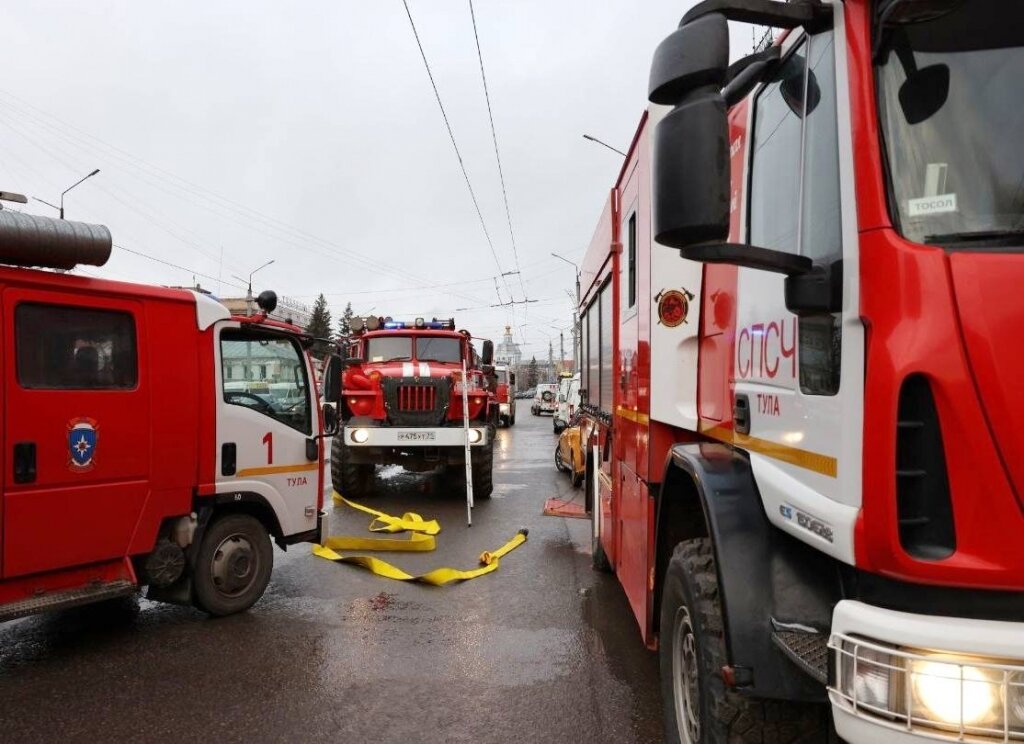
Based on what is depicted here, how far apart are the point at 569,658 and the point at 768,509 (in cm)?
287

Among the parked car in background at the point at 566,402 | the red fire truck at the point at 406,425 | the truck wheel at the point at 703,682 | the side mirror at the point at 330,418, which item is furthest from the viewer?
the parked car in background at the point at 566,402

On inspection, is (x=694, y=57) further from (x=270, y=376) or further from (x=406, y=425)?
(x=406, y=425)

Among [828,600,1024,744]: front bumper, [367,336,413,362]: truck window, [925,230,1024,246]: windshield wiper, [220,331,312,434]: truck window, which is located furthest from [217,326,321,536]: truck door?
[367,336,413,362]: truck window

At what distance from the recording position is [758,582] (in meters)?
2.13

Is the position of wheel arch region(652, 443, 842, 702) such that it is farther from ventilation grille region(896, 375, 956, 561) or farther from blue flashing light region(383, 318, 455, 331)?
blue flashing light region(383, 318, 455, 331)

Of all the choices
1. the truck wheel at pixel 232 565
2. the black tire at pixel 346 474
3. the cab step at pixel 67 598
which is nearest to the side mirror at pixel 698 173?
the cab step at pixel 67 598

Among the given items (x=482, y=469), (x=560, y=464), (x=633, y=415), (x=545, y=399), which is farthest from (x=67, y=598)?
(x=545, y=399)

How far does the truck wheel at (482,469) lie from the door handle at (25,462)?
7149 millimetres

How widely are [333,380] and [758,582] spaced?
187 inches

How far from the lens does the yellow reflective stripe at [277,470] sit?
539 cm

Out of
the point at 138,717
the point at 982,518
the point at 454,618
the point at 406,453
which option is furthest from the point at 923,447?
the point at 406,453

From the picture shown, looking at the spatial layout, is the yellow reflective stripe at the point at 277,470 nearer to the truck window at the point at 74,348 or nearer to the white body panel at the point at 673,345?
the truck window at the point at 74,348

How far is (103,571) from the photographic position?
4.55 metres

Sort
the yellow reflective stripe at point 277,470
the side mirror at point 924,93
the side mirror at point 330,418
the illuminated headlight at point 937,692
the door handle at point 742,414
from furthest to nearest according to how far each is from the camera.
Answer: the side mirror at point 330,418 → the yellow reflective stripe at point 277,470 → the door handle at point 742,414 → the side mirror at point 924,93 → the illuminated headlight at point 937,692
